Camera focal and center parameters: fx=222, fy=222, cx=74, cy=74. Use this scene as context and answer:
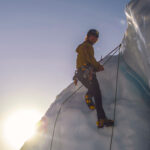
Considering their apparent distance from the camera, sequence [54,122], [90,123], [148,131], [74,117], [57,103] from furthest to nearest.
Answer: [57,103], [54,122], [74,117], [90,123], [148,131]

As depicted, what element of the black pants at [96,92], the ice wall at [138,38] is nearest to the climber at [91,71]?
the black pants at [96,92]

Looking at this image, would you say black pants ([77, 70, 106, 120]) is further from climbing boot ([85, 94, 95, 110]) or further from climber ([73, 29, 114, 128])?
climbing boot ([85, 94, 95, 110])

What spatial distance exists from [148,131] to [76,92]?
74.8 inches

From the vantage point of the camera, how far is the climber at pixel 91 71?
142 inches

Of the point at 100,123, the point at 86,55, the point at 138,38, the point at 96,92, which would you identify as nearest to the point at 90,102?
the point at 96,92

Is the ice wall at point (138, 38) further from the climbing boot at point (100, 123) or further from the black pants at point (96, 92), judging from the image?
the climbing boot at point (100, 123)

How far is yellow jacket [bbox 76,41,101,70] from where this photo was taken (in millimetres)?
3873

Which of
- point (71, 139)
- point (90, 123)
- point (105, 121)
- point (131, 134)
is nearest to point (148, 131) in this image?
point (131, 134)

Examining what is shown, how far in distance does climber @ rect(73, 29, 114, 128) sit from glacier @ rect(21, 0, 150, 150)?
0.58ft

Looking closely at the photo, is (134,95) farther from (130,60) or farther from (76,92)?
(76,92)

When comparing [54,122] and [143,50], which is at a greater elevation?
[143,50]

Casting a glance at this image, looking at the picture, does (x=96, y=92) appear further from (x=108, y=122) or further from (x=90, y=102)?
Result: (x=108, y=122)

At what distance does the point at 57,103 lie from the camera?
501 centimetres

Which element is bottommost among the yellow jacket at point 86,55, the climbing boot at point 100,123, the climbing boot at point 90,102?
the climbing boot at point 100,123
